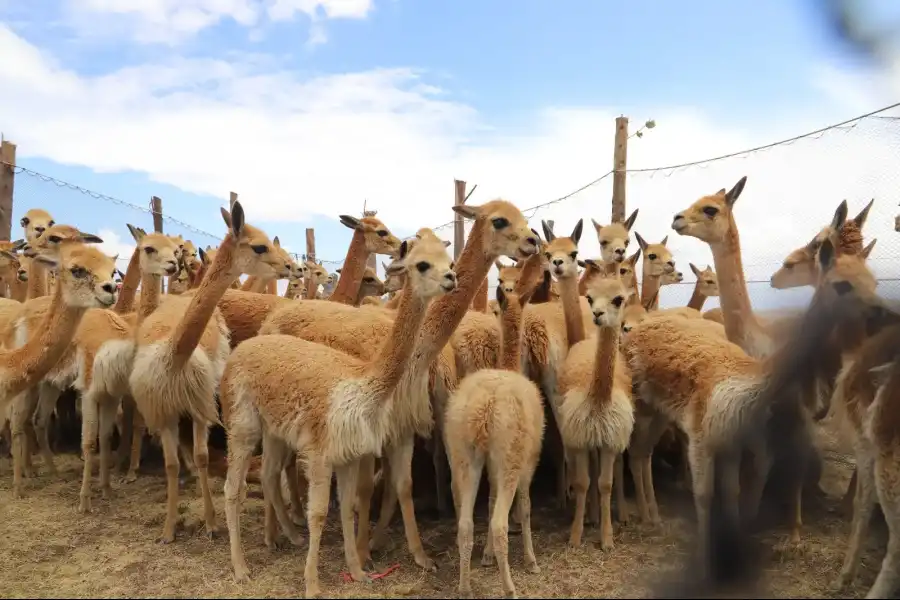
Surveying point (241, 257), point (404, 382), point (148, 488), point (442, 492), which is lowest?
point (148, 488)

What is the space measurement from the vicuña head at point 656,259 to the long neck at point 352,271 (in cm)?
354

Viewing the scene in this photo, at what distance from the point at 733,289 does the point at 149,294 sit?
5349 millimetres

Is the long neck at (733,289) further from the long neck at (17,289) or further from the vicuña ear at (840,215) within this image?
the long neck at (17,289)

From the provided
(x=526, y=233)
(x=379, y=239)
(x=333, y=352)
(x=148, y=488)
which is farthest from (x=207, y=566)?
(x=379, y=239)

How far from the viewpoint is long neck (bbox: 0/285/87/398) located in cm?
492

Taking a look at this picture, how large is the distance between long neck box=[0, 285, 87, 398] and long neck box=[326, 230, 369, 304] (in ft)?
9.19

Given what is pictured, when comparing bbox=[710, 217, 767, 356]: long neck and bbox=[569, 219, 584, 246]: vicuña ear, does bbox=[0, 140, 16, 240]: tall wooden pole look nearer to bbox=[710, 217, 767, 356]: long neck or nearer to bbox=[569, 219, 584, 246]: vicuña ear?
bbox=[569, 219, 584, 246]: vicuña ear

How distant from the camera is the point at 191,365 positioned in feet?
16.7

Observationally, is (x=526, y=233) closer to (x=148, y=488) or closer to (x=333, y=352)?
(x=333, y=352)

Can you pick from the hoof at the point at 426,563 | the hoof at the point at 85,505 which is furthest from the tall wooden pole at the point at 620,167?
the hoof at the point at 85,505

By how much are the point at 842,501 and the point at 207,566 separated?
17.1ft

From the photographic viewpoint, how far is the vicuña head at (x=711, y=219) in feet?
18.1

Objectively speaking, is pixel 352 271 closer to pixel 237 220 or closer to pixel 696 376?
pixel 237 220

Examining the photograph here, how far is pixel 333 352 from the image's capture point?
4539mm
